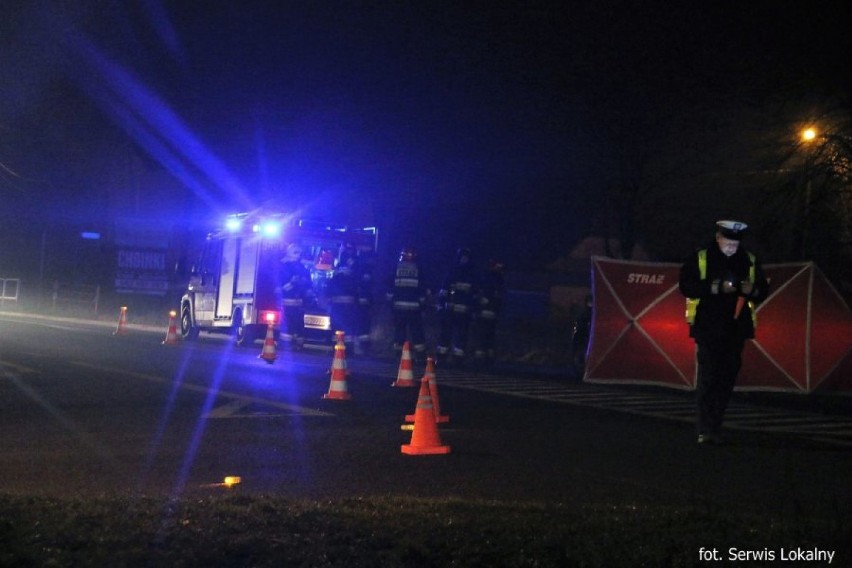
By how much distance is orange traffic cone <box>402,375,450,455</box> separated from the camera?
8.78m

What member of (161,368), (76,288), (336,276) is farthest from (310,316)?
(76,288)

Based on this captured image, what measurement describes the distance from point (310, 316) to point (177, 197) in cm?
3226

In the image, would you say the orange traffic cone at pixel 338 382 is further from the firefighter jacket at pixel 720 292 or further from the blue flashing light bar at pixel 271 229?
the blue flashing light bar at pixel 271 229

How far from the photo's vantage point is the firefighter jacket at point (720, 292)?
935 cm

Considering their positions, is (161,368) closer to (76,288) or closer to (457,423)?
(457,423)

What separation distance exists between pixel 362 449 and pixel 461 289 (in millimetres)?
11189

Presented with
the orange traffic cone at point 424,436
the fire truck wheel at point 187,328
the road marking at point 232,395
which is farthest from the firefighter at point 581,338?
the fire truck wheel at point 187,328

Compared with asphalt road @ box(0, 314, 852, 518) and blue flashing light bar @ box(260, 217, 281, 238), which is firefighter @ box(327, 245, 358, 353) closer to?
blue flashing light bar @ box(260, 217, 281, 238)

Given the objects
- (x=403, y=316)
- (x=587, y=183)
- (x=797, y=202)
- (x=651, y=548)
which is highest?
(x=587, y=183)

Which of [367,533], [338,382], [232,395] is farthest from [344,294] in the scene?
[367,533]

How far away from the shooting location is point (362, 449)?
9008 mm

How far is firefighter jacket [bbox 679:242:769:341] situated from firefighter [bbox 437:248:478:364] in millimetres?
10472

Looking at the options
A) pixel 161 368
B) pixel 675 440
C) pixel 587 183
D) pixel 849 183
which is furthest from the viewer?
pixel 587 183

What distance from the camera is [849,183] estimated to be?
18.5 meters
